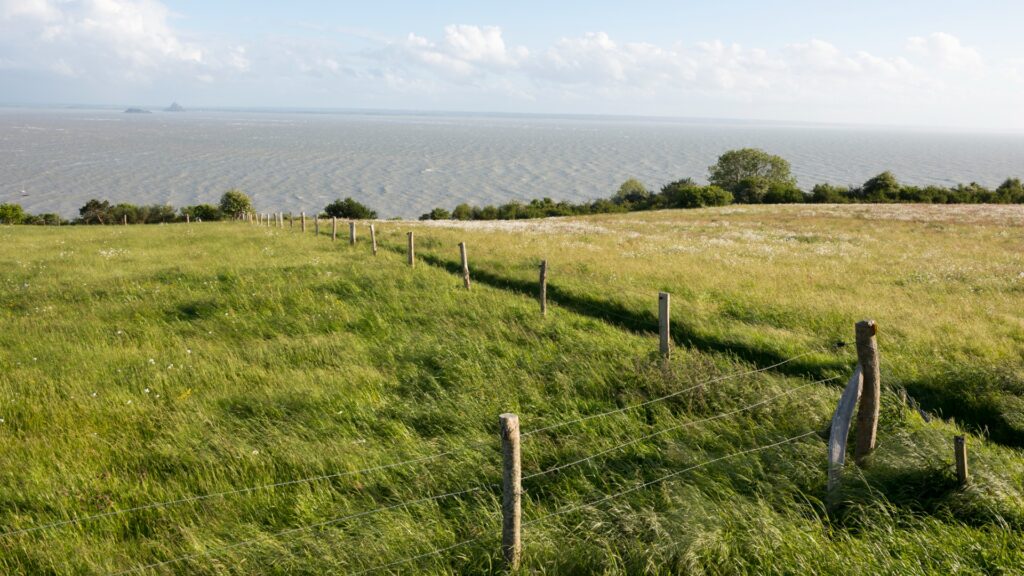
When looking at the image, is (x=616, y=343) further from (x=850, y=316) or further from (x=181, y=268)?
(x=181, y=268)

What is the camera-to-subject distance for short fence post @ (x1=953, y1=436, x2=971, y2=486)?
21.2 ft

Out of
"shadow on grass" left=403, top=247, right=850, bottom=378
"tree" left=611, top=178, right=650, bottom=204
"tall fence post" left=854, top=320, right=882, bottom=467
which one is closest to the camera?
"tall fence post" left=854, top=320, right=882, bottom=467

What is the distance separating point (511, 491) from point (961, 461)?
499 centimetres

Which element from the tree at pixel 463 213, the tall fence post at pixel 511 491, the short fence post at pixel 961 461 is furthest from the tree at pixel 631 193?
the tall fence post at pixel 511 491

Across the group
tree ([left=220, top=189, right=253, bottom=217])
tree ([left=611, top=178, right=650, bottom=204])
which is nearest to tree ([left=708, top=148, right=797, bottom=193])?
tree ([left=611, top=178, right=650, bottom=204])

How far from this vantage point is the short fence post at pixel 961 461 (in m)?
6.45

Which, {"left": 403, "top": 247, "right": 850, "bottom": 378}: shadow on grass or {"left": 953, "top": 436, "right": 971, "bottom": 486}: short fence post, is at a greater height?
{"left": 953, "top": 436, "right": 971, "bottom": 486}: short fence post

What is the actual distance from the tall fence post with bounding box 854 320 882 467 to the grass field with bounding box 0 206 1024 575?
24cm

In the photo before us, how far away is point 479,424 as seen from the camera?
30.2ft

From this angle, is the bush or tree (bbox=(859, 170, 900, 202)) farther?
tree (bbox=(859, 170, 900, 202))

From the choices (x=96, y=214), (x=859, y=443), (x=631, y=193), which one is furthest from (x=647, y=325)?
(x=631, y=193)

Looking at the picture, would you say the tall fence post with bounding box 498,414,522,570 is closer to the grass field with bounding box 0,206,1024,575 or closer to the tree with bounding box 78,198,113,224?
the grass field with bounding box 0,206,1024,575

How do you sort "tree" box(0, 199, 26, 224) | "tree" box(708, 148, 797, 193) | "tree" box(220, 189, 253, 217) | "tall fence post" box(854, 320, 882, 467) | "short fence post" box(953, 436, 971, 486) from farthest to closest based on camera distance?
"tree" box(708, 148, 797, 193)
"tree" box(220, 189, 253, 217)
"tree" box(0, 199, 26, 224)
"tall fence post" box(854, 320, 882, 467)
"short fence post" box(953, 436, 971, 486)

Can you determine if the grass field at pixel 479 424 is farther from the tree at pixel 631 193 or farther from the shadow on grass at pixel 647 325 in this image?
the tree at pixel 631 193
